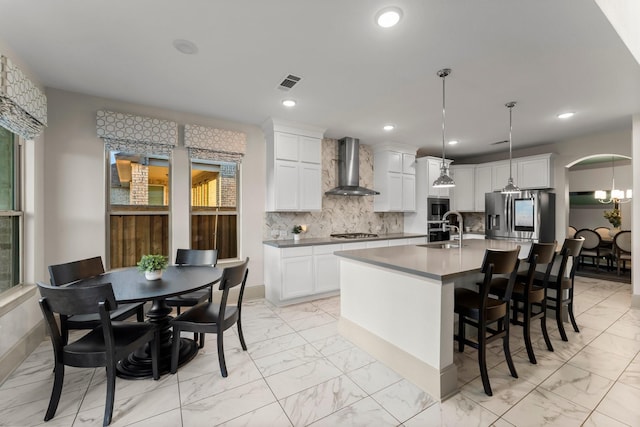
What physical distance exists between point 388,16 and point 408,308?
2068 mm

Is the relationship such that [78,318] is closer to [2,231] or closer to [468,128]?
[2,231]

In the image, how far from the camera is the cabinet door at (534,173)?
16.4 feet

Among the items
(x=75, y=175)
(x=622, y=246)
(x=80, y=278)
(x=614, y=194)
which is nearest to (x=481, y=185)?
(x=622, y=246)

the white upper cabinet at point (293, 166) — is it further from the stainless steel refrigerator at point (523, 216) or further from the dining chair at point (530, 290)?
the stainless steel refrigerator at point (523, 216)

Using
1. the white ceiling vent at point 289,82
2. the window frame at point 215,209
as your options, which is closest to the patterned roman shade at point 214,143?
the window frame at point 215,209

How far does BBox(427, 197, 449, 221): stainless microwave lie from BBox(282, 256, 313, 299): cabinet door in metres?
2.86

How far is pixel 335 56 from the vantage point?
2316mm

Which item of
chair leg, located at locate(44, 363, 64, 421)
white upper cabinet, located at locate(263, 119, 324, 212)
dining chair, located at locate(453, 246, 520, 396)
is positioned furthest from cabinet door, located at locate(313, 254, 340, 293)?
chair leg, located at locate(44, 363, 64, 421)

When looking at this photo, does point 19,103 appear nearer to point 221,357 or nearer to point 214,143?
point 214,143

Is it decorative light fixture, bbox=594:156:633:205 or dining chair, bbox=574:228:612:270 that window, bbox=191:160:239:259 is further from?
decorative light fixture, bbox=594:156:633:205

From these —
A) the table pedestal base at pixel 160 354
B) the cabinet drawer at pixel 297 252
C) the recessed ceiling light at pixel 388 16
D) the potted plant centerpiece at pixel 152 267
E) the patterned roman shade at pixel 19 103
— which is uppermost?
the recessed ceiling light at pixel 388 16

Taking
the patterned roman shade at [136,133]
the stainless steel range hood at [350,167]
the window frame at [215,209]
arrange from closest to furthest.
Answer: the patterned roman shade at [136,133] → the window frame at [215,209] → the stainless steel range hood at [350,167]

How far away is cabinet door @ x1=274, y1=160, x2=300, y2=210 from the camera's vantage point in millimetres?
3998

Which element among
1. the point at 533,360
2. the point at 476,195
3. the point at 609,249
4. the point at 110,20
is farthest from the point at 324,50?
the point at 609,249
